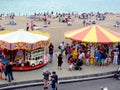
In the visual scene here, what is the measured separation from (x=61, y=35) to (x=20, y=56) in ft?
41.6

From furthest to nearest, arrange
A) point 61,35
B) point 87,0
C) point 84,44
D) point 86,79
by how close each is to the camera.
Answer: point 87,0
point 61,35
point 84,44
point 86,79

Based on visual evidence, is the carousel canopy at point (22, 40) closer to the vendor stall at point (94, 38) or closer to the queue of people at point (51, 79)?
the vendor stall at point (94, 38)

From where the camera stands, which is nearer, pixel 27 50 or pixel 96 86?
pixel 96 86

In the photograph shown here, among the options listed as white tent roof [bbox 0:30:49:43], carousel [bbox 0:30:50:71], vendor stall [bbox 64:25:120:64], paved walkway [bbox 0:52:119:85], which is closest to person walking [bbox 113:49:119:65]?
paved walkway [bbox 0:52:119:85]

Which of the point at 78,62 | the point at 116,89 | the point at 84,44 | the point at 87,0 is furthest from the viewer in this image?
the point at 87,0

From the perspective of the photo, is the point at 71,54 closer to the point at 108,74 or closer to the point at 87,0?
the point at 108,74

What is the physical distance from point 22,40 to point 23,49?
594 mm

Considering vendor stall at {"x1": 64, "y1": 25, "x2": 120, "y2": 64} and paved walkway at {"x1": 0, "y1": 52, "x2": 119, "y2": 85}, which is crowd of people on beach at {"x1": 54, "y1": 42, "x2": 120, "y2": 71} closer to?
vendor stall at {"x1": 64, "y1": 25, "x2": 120, "y2": 64}

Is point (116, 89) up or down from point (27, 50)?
down

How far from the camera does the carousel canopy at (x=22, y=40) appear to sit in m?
18.1

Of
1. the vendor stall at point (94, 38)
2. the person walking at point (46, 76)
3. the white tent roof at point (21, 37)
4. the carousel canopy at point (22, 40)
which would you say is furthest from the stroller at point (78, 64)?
the person walking at point (46, 76)

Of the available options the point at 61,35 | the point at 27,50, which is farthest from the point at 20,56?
the point at 61,35

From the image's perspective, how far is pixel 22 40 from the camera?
60.2 feet

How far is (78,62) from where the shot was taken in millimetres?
18844
